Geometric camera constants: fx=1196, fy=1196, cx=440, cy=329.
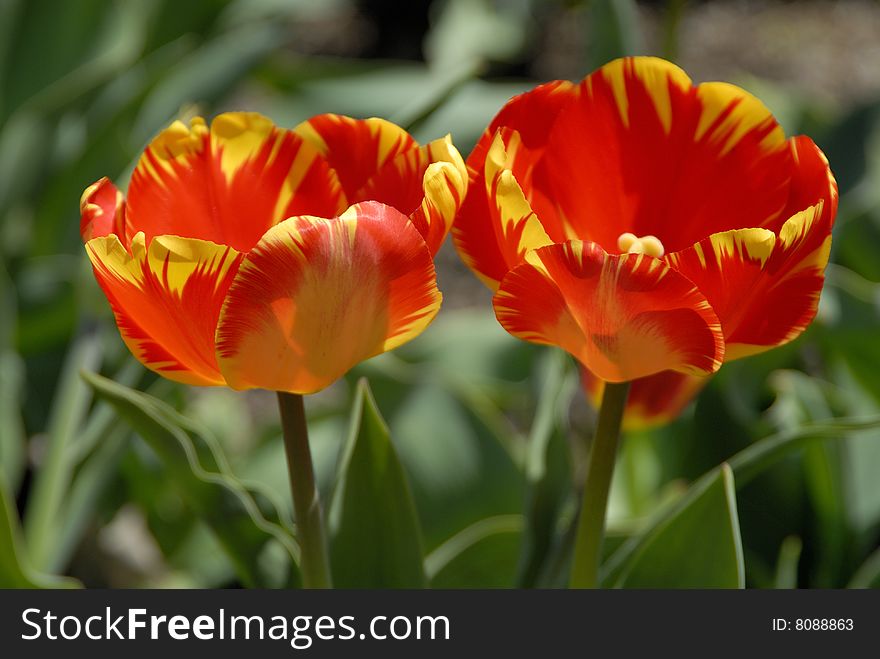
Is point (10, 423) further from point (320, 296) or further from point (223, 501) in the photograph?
point (320, 296)

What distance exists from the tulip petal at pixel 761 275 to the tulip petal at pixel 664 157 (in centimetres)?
5

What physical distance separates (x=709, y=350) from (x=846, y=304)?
548mm

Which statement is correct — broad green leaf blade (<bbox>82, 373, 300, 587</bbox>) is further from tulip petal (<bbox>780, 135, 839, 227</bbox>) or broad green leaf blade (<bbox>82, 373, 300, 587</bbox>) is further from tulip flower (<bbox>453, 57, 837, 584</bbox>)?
tulip petal (<bbox>780, 135, 839, 227</bbox>)

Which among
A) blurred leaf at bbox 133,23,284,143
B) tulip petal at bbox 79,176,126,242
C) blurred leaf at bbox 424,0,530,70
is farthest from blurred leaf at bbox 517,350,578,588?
blurred leaf at bbox 424,0,530,70

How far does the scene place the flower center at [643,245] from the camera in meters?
0.55

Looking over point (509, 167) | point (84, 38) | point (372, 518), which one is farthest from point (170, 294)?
point (84, 38)

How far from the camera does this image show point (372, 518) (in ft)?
2.32

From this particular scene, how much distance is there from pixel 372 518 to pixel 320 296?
0.86 ft

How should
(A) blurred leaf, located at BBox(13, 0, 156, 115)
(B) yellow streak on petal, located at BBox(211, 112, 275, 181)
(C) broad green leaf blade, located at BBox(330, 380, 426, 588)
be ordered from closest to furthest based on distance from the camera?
(B) yellow streak on petal, located at BBox(211, 112, 275, 181) < (C) broad green leaf blade, located at BBox(330, 380, 426, 588) < (A) blurred leaf, located at BBox(13, 0, 156, 115)

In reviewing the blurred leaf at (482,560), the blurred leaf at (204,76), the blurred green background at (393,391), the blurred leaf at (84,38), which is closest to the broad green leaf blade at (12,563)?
the blurred green background at (393,391)

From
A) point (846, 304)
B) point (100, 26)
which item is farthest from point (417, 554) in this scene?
point (100, 26)

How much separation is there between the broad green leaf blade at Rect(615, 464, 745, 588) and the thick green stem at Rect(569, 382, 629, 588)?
0.07 metres

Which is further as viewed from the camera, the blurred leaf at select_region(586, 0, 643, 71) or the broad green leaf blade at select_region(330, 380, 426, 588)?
the blurred leaf at select_region(586, 0, 643, 71)

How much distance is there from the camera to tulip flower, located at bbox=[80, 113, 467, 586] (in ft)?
1.55
